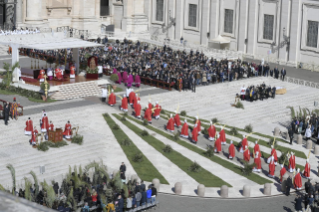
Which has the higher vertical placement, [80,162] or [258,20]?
[258,20]

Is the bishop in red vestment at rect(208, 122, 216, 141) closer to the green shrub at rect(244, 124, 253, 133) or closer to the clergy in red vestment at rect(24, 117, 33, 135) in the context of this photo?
the green shrub at rect(244, 124, 253, 133)

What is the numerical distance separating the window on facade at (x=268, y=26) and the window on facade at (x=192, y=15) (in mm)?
8953

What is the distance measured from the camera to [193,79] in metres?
49.9

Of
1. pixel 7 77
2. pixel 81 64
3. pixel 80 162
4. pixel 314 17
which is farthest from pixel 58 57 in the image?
pixel 314 17

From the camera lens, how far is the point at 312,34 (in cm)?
6194

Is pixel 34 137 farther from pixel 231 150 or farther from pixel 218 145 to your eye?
pixel 231 150

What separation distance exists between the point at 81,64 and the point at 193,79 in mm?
8729

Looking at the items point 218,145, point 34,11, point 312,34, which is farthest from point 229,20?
point 218,145

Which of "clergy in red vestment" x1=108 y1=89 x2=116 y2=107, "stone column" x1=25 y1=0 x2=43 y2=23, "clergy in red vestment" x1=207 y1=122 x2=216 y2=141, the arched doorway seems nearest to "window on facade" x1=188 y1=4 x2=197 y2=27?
the arched doorway

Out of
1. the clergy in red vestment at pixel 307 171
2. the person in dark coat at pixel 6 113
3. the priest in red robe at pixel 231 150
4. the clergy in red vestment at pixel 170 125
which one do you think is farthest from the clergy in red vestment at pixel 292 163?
the person in dark coat at pixel 6 113

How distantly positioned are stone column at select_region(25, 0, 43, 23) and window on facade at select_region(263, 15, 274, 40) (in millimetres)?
20423

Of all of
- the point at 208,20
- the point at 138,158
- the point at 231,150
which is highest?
the point at 208,20

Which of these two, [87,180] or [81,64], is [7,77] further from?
[87,180]

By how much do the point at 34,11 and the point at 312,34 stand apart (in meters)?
24.4
